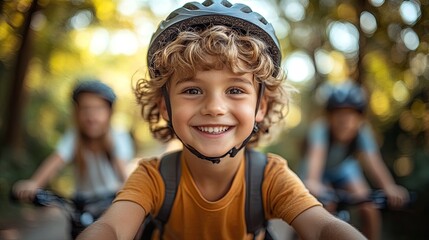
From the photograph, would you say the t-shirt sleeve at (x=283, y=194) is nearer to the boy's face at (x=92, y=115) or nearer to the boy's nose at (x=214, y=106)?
the boy's nose at (x=214, y=106)

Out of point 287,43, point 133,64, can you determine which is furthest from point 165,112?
point 133,64

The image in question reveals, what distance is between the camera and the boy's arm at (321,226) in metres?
2.12

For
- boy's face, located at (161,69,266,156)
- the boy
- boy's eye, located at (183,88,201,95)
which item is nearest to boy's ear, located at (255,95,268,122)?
the boy

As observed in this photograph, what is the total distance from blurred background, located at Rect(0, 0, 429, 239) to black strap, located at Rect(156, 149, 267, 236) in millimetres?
691

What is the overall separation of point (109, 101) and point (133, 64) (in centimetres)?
863

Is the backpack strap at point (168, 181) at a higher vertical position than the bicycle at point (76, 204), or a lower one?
higher

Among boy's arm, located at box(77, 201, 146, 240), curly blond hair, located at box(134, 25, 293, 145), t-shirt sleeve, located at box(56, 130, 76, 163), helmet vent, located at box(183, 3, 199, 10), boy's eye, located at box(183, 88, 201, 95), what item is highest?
helmet vent, located at box(183, 3, 199, 10)

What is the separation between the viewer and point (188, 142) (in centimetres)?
240

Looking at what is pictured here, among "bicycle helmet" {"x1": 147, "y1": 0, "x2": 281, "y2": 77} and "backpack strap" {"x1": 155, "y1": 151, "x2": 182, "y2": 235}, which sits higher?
"bicycle helmet" {"x1": 147, "y1": 0, "x2": 281, "y2": 77}

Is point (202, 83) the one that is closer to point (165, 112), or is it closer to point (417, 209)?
point (165, 112)

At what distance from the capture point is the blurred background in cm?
478

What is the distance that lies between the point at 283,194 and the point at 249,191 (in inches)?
7.8

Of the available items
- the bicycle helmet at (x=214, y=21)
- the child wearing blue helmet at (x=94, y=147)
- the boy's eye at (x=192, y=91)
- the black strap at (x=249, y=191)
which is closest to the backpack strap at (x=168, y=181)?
the black strap at (x=249, y=191)

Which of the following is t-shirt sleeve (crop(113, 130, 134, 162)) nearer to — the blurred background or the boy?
the blurred background
